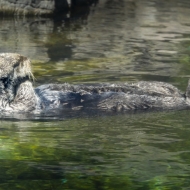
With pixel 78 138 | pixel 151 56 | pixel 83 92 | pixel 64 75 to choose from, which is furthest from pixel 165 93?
pixel 151 56

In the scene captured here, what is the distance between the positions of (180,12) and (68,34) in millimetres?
2985

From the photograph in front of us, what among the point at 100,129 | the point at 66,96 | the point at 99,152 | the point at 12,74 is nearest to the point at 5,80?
the point at 12,74

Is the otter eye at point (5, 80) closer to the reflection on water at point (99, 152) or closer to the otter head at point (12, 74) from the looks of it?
the otter head at point (12, 74)

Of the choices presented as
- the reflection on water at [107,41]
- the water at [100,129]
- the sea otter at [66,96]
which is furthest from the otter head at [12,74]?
the reflection on water at [107,41]

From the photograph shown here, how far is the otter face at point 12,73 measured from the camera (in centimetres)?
671

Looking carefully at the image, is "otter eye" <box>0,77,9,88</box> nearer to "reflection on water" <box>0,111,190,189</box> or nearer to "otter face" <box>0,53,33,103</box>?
"otter face" <box>0,53,33,103</box>

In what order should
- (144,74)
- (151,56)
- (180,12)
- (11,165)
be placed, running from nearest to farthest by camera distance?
(11,165) < (144,74) < (151,56) < (180,12)

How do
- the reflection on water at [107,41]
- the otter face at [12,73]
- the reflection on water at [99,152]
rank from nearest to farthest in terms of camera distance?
1. the reflection on water at [99,152]
2. the otter face at [12,73]
3. the reflection on water at [107,41]

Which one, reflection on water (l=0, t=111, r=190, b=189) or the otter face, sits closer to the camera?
reflection on water (l=0, t=111, r=190, b=189)

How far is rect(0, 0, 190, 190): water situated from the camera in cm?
502

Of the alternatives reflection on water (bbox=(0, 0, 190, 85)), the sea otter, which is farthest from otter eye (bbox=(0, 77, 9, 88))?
reflection on water (bbox=(0, 0, 190, 85))

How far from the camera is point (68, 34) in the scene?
1156 cm

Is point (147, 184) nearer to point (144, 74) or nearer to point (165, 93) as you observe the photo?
point (165, 93)

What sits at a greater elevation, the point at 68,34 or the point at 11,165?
the point at 11,165
